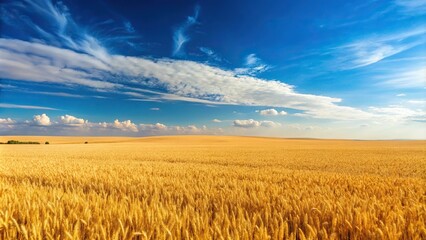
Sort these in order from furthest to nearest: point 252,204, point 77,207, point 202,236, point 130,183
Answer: point 130,183
point 252,204
point 77,207
point 202,236

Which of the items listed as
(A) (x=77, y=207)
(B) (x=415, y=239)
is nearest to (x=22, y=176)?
(A) (x=77, y=207)

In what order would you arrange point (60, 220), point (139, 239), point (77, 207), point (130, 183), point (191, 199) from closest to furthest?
point (139, 239) < point (60, 220) < point (77, 207) < point (191, 199) < point (130, 183)

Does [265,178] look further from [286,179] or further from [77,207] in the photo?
[77,207]

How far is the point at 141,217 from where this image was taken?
3.74 metres

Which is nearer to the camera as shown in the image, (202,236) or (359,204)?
(202,236)

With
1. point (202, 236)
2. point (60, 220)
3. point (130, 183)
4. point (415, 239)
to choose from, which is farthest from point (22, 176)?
point (415, 239)

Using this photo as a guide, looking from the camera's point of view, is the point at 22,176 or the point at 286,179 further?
the point at 22,176

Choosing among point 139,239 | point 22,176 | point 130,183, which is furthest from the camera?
point 22,176

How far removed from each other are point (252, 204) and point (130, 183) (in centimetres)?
428

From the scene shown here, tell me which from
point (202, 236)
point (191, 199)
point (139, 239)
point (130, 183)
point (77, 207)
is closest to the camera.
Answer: point (202, 236)

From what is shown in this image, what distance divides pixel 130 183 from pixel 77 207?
12.2 ft

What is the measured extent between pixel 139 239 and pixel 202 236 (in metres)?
0.79

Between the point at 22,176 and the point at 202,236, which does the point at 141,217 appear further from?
the point at 22,176

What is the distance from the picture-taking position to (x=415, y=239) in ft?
10.4
